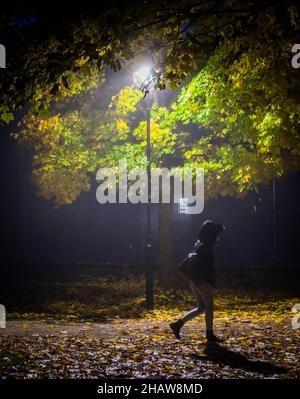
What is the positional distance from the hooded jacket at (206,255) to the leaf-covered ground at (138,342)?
1084mm

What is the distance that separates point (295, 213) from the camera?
25109mm

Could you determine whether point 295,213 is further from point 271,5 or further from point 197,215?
point 271,5

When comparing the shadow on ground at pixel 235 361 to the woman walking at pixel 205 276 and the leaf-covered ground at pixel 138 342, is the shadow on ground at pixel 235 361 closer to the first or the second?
the leaf-covered ground at pixel 138 342

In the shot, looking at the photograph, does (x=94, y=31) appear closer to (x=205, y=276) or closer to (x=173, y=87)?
(x=173, y=87)

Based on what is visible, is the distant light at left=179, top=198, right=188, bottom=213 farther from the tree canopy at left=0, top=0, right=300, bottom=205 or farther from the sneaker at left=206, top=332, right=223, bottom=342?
the sneaker at left=206, top=332, right=223, bottom=342

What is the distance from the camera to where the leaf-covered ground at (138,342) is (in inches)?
256

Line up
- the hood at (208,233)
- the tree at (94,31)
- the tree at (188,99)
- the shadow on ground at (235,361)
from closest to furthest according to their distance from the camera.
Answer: the shadow on ground at (235,361)
the tree at (94,31)
the tree at (188,99)
the hood at (208,233)

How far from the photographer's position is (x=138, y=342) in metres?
8.28

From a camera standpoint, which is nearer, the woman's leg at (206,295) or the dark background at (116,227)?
the woman's leg at (206,295)

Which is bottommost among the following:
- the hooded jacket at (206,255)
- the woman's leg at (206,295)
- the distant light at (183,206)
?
the woman's leg at (206,295)

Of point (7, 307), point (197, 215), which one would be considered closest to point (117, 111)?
point (7, 307)

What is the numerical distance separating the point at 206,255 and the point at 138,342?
183cm

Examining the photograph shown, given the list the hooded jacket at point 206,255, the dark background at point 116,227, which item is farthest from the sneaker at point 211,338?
the dark background at point 116,227

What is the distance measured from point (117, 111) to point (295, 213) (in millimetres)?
11747
